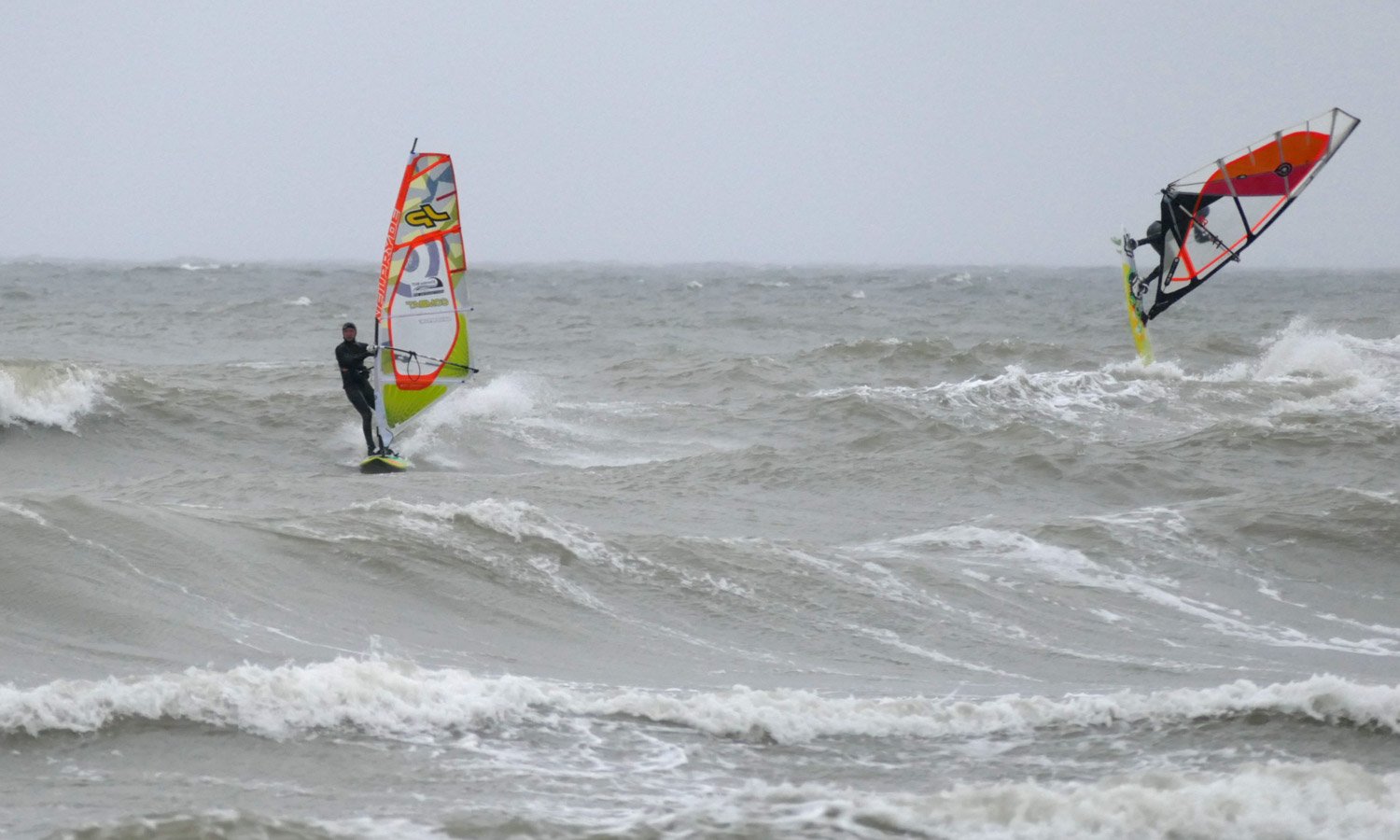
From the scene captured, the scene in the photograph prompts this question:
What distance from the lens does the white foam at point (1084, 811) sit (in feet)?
15.0

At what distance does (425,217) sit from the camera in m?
13.0

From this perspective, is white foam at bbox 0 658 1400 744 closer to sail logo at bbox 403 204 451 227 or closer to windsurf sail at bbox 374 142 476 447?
windsurf sail at bbox 374 142 476 447

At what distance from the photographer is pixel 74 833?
4227mm

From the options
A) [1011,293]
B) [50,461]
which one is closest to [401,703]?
[50,461]

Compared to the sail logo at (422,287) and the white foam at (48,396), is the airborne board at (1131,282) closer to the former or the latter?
the sail logo at (422,287)

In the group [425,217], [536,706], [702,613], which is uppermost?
[425,217]

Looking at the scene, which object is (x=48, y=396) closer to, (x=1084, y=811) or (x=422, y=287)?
(x=422, y=287)

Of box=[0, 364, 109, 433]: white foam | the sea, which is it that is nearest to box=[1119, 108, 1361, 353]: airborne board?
the sea

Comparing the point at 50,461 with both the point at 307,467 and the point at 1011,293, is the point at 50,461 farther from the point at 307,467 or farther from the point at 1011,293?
the point at 1011,293

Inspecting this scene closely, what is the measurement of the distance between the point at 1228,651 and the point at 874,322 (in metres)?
28.0

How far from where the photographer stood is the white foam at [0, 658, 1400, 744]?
208 inches

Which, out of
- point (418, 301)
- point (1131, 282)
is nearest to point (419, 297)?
point (418, 301)

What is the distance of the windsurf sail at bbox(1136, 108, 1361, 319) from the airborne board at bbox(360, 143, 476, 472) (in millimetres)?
6703

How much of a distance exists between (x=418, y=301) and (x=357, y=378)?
0.92 metres
